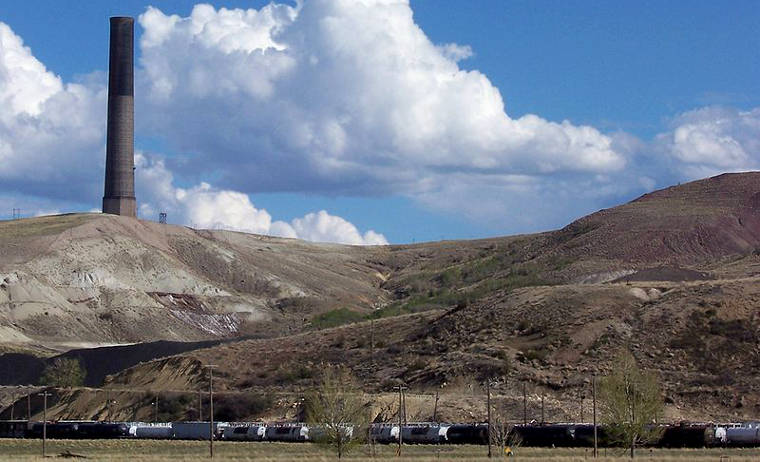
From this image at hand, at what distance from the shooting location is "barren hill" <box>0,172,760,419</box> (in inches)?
3620

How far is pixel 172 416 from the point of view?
301 feet

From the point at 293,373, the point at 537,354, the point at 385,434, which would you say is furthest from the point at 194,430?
the point at 537,354

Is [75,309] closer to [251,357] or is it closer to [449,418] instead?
[251,357]

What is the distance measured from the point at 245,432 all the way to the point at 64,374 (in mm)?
36279

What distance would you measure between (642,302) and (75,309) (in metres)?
68.5

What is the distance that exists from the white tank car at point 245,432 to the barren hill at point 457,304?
42.5 feet

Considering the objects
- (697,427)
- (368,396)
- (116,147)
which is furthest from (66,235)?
(697,427)

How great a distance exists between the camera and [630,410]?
2480 inches

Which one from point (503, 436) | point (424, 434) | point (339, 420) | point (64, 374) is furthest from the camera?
point (64, 374)

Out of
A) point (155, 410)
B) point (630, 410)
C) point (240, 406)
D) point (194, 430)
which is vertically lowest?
point (194, 430)

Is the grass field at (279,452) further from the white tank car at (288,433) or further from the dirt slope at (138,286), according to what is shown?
the dirt slope at (138,286)

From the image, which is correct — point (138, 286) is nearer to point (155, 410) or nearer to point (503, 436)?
point (155, 410)

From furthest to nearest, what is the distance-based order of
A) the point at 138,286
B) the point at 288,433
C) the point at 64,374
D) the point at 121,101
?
the point at 138,286
the point at 121,101
the point at 64,374
the point at 288,433

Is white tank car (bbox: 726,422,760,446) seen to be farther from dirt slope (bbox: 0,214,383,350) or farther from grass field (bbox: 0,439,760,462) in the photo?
dirt slope (bbox: 0,214,383,350)
